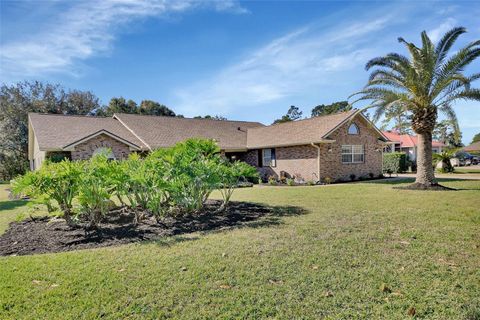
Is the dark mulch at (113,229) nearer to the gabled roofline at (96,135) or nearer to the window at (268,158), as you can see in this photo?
the gabled roofline at (96,135)

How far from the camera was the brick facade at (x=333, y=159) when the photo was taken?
65.1 ft

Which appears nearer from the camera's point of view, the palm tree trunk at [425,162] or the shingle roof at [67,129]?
the palm tree trunk at [425,162]

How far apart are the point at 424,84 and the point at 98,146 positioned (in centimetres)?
1911

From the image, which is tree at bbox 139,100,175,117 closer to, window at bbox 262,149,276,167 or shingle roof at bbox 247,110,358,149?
shingle roof at bbox 247,110,358,149

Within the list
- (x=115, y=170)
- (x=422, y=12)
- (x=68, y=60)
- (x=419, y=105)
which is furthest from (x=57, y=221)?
(x=419, y=105)

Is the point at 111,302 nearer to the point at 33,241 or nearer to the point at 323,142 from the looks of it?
the point at 33,241

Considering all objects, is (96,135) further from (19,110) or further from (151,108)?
(151,108)

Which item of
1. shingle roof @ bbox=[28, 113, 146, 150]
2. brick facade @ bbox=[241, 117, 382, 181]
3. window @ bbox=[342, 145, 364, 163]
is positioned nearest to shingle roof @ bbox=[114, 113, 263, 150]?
shingle roof @ bbox=[28, 113, 146, 150]

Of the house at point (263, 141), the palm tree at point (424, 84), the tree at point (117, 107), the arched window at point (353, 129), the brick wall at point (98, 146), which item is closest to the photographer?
the palm tree at point (424, 84)

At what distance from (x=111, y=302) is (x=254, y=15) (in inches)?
427

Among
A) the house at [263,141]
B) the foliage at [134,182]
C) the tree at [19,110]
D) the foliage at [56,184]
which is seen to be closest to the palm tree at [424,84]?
the house at [263,141]

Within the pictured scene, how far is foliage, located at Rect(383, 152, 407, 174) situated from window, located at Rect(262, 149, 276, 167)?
1150 centimetres

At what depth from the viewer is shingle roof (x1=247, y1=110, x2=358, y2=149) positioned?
19.9 metres

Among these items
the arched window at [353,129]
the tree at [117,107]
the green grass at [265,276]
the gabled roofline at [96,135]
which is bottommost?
the green grass at [265,276]
